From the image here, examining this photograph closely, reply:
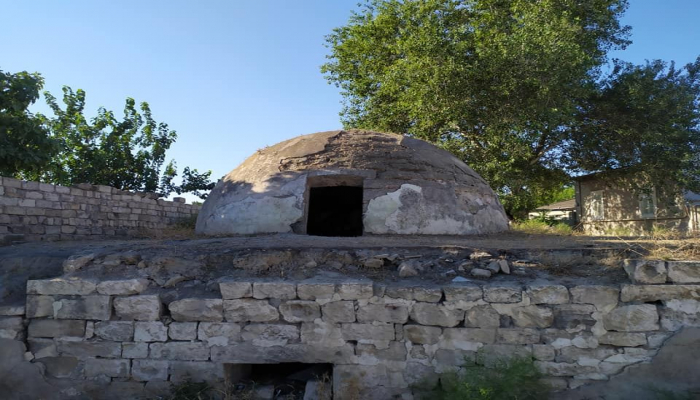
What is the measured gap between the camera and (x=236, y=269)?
14.9 ft

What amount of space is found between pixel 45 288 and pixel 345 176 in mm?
3910

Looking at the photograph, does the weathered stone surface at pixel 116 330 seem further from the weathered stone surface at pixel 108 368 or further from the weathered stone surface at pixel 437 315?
the weathered stone surface at pixel 437 315

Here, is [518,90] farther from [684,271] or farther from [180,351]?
[180,351]

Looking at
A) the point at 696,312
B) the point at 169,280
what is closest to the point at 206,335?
the point at 169,280

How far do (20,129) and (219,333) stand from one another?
720 centimetres

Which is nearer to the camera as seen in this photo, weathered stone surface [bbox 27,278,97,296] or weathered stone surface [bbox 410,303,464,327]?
weathered stone surface [bbox 410,303,464,327]

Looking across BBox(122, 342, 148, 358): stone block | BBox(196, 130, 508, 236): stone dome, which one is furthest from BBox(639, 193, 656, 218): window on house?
BBox(122, 342, 148, 358): stone block

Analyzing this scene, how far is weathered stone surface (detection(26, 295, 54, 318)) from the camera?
166 inches

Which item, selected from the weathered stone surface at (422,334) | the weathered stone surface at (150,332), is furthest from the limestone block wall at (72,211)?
the weathered stone surface at (422,334)

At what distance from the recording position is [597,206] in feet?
51.8

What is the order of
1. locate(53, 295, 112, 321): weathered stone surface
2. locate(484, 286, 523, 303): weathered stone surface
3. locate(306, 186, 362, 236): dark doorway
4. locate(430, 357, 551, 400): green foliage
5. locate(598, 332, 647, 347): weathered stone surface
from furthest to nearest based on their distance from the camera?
locate(306, 186, 362, 236): dark doorway, locate(53, 295, 112, 321): weathered stone surface, locate(484, 286, 523, 303): weathered stone surface, locate(598, 332, 647, 347): weathered stone surface, locate(430, 357, 551, 400): green foliage

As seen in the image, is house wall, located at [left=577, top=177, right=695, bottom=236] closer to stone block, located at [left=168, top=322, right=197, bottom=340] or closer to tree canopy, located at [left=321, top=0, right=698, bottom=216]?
tree canopy, located at [left=321, top=0, right=698, bottom=216]

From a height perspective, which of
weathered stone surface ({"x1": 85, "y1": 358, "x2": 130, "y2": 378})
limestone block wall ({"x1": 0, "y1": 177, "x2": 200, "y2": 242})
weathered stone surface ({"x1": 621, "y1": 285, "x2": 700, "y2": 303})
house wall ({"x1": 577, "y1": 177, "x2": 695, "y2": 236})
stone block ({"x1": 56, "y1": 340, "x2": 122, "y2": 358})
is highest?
house wall ({"x1": 577, "y1": 177, "x2": 695, "y2": 236})

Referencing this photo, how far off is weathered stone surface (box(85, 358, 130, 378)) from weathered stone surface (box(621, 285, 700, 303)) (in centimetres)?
446
